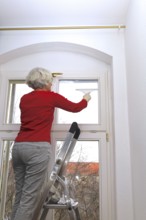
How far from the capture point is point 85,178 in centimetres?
214

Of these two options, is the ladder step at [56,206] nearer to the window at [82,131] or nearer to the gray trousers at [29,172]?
the gray trousers at [29,172]

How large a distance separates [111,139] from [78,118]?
364 mm

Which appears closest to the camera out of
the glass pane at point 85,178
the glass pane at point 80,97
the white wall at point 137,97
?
the white wall at point 137,97

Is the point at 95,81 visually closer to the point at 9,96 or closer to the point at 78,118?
the point at 78,118

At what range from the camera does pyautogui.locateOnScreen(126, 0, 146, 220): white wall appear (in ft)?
5.24

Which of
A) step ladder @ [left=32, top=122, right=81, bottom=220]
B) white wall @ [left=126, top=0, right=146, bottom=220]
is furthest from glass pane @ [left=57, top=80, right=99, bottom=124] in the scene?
step ladder @ [left=32, top=122, right=81, bottom=220]

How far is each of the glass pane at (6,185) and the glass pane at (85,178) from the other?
44 cm

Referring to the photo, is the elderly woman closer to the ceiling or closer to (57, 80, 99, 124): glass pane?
(57, 80, 99, 124): glass pane

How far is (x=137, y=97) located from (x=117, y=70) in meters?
0.52

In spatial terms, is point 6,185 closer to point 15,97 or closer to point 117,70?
point 15,97

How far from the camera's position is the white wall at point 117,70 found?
6.32ft

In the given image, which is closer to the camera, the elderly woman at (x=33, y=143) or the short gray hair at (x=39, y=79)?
the elderly woman at (x=33, y=143)

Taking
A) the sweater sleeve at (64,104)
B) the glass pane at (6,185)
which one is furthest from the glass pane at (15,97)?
the sweater sleeve at (64,104)

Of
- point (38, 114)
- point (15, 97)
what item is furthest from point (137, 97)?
point (15, 97)
